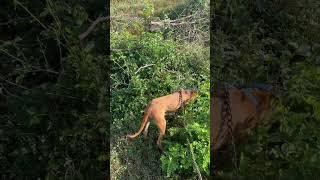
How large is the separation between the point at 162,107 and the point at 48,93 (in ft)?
2.25

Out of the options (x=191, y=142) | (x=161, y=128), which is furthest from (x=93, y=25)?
(x=191, y=142)

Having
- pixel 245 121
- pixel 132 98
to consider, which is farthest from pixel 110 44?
pixel 245 121

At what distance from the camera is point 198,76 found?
380cm

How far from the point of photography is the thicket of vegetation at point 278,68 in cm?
381

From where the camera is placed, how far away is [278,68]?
3967 millimetres

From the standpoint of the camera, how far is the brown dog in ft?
12.3

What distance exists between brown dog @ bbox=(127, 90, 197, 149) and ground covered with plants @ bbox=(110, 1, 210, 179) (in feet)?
0.11

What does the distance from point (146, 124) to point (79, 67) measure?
20.8 inches

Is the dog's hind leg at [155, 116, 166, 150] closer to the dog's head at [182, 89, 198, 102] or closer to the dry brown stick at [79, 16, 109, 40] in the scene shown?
the dog's head at [182, 89, 198, 102]

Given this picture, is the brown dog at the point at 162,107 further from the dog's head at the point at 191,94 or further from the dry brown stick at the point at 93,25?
the dry brown stick at the point at 93,25

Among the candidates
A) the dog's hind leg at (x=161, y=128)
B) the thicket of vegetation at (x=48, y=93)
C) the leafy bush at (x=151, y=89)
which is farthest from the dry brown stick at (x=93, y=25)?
the dog's hind leg at (x=161, y=128)

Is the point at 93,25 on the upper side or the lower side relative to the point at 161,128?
upper

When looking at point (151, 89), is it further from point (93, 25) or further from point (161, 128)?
point (93, 25)

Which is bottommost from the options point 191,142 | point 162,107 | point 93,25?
point 191,142
